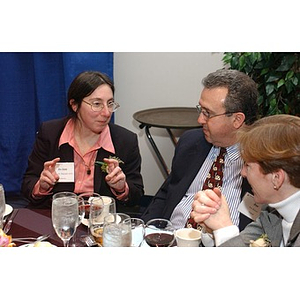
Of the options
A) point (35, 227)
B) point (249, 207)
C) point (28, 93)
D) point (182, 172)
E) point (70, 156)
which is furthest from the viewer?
point (28, 93)

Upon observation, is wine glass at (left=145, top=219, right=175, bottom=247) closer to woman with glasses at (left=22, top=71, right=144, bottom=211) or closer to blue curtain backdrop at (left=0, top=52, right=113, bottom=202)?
woman with glasses at (left=22, top=71, right=144, bottom=211)

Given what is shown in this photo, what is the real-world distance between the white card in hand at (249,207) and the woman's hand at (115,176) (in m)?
0.63

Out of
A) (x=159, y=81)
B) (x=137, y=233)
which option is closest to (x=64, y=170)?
(x=137, y=233)

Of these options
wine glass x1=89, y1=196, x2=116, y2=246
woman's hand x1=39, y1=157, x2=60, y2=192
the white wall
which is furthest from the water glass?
the white wall

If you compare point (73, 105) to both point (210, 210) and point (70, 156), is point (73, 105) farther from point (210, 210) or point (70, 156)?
point (210, 210)

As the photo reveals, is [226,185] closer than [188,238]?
No

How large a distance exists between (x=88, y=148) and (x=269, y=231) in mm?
1166

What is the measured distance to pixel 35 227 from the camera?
169cm

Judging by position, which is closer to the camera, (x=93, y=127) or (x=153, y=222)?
(x=153, y=222)

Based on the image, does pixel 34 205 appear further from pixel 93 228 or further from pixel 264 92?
pixel 264 92

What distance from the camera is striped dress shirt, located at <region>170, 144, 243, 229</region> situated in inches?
81.0
